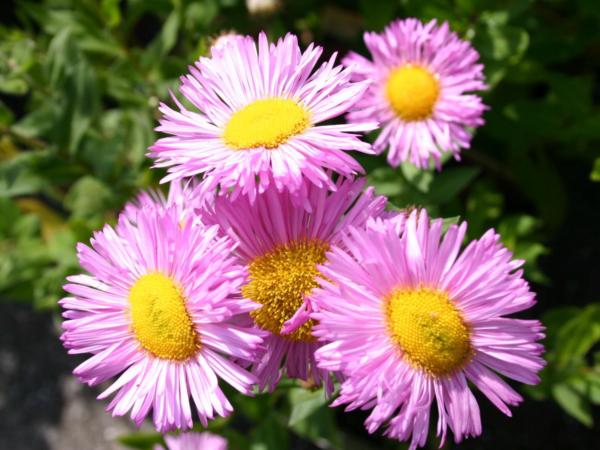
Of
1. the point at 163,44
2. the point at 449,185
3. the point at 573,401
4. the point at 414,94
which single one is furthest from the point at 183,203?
the point at 573,401

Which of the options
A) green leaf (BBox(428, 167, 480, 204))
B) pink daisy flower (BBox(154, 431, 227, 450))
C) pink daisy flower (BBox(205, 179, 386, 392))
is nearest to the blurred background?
green leaf (BBox(428, 167, 480, 204))

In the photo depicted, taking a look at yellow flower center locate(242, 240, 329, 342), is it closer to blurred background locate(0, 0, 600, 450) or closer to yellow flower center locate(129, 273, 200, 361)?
yellow flower center locate(129, 273, 200, 361)

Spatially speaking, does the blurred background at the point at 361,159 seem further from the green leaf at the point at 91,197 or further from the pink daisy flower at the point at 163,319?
the pink daisy flower at the point at 163,319

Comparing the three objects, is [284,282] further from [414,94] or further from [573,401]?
[573,401]

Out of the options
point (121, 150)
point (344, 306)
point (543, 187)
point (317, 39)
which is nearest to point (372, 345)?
point (344, 306)

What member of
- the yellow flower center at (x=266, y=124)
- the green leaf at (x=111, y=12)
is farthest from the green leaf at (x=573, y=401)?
the green leaf at (x=111, y=12)
